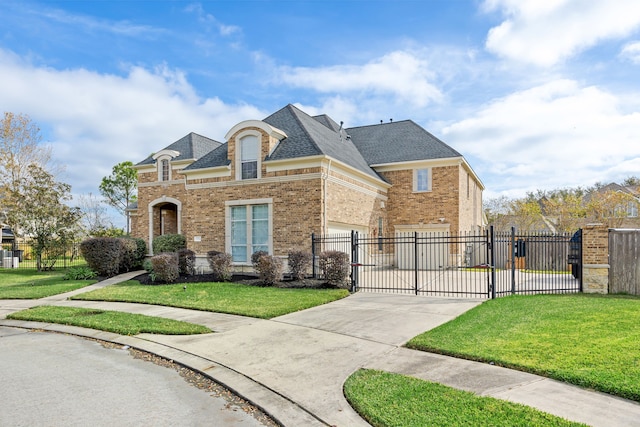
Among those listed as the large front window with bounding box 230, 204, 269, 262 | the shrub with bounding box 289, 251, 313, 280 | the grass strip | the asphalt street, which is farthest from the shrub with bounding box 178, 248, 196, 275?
the asphalt street

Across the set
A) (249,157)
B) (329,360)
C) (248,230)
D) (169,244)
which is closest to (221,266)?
(248,230)

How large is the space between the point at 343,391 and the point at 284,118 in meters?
17.2

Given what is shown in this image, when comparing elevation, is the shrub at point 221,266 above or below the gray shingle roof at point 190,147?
below

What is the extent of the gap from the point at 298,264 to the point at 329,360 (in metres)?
8.81

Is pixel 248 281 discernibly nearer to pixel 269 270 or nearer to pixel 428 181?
pixel 269 270

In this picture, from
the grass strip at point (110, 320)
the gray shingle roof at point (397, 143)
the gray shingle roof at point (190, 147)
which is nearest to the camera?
the grass strip at point (110, 320)

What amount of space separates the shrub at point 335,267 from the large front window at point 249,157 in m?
6.39

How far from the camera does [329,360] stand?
6.29 meters

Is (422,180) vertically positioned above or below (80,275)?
above

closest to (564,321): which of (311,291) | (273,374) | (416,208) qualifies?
(273,374)

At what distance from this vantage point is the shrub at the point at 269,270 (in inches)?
576

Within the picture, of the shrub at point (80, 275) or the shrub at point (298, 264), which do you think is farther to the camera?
the shrub at point (80, 275)

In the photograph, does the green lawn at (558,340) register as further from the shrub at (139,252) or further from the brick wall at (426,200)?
the shrub at (139,252)

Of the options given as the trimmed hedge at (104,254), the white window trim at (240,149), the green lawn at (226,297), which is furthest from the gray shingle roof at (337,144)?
the green lawn at (226,297)
